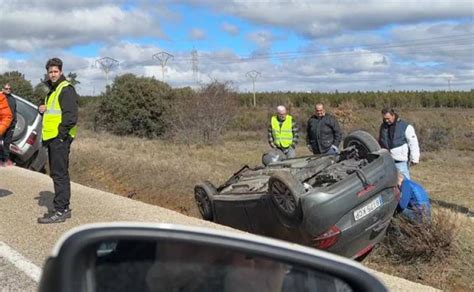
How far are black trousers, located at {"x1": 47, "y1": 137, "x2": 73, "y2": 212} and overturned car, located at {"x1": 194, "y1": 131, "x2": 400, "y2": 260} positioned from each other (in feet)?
6.76

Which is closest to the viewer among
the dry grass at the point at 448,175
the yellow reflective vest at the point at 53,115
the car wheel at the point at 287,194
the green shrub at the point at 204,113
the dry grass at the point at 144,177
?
the car wheel at the point at 287,194

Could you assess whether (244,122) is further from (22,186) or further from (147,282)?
(147,282)

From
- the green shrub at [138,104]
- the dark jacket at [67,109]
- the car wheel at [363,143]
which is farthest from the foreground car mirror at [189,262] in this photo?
the green shrub at [138,104]

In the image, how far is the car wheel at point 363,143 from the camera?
769cm

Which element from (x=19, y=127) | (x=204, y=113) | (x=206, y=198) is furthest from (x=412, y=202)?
(x=204, y=113)

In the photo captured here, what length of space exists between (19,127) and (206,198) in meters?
5.97

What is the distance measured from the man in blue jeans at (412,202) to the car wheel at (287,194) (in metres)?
1.61

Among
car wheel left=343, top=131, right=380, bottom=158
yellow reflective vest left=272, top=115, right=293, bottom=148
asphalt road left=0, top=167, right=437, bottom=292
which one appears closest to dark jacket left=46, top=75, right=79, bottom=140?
asphalt road left=0, top=167, right=437, bottom=292

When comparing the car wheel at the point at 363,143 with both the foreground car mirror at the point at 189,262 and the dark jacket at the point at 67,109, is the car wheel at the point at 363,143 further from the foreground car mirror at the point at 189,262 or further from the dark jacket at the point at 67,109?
the foreground car mirror at the point at 189,262

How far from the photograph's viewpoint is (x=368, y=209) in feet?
21.6

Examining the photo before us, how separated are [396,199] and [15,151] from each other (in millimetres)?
8596

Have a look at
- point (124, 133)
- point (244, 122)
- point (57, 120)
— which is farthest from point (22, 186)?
point (244, 122)

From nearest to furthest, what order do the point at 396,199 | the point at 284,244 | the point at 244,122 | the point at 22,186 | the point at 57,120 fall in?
the point at 284,244 → the point at 396,199 → the point at 57,120 → the point at 22,186 → the point at 244,122

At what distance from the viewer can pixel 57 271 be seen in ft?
5.73
